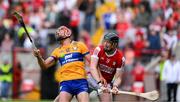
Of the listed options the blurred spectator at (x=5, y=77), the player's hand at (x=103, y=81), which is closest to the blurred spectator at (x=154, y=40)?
the blurred spectator at (x=5, y=77)

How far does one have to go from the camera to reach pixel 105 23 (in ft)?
92.6

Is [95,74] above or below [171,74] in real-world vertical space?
above

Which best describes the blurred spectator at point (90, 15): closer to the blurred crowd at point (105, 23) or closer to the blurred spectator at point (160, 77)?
the blurred crowd at point (105, 23)

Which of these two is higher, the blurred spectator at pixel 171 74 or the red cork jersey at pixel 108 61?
the red cork jersey at pixel 108 61

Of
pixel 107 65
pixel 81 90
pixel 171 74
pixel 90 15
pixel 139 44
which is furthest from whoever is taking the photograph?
pixel 90 15

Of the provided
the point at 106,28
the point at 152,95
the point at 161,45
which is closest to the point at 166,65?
the point at 161,45

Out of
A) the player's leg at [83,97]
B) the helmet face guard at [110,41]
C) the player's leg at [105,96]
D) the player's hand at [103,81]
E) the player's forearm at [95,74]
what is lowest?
the player's leg at [105,96]

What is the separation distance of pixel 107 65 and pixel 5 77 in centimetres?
1163

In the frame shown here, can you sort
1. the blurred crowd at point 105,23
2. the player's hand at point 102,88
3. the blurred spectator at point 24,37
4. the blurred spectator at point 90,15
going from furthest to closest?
the blurred spectator at point 90,15
the blurred spectator at point 24,37
the blurred crowd at point 105,23
the player's hand at point 102,88

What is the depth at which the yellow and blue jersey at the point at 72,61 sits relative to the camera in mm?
15781

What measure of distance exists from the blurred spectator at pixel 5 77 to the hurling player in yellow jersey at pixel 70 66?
1136 cm

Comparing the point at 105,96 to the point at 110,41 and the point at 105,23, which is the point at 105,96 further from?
the point at 105,23

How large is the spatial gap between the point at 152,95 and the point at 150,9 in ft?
37.6

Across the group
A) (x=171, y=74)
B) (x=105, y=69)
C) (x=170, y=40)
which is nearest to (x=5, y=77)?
(x=170, y=40)
